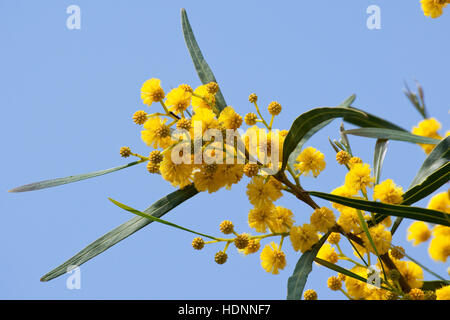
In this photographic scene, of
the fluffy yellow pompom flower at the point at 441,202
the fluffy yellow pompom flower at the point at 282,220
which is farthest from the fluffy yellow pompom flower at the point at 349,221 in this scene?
the fluffy yellow pompom flower at the point at 441,202

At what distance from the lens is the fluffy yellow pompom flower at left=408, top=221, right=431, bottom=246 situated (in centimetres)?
211

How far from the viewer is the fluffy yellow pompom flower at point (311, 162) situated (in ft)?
5.05

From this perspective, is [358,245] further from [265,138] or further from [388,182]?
[265,138]

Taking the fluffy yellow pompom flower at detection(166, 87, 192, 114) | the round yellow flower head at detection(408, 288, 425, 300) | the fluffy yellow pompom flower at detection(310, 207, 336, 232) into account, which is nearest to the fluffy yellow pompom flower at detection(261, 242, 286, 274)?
the fluffy yellow pompom flower at detection(310, 207, 336, 232)

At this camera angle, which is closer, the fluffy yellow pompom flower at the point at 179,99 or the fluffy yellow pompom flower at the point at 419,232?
the fluffy yellow pompom flower at the point at 179,99

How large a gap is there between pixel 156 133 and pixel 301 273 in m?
0.54

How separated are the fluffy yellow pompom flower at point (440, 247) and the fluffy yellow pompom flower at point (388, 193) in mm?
395

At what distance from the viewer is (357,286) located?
5.22ft

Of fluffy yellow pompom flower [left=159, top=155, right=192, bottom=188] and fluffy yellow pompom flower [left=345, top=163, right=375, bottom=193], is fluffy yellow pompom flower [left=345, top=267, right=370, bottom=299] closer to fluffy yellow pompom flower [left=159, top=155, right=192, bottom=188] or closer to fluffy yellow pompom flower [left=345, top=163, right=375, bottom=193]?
fluffy yellow pompom flower [left=345, top=163, right=375, bottom=193]

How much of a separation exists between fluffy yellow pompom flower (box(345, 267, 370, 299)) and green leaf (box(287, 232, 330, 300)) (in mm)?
223

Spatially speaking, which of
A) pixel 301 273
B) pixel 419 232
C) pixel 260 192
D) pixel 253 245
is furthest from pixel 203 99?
pixel 419 232

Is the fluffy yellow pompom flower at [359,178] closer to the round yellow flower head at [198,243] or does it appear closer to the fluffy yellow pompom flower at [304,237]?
the fluffy yellow pompom flower at [304,237]

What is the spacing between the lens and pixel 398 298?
145 cm
